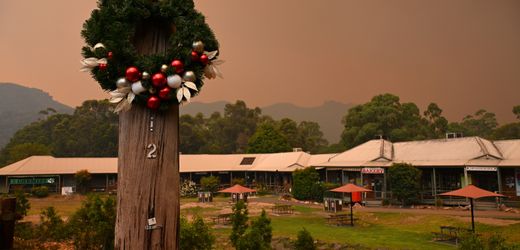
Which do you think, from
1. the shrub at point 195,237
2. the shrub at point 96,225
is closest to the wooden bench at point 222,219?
the shrub at point 96,225

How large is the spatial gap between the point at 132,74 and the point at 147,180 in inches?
24.7

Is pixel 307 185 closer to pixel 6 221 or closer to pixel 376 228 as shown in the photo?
pixel 376 228

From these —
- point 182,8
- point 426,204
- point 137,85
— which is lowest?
point 426,204

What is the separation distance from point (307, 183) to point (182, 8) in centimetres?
3115

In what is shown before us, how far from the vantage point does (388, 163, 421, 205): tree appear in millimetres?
27125

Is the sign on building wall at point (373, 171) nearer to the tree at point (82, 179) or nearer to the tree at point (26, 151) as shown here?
the tree at point (82, 179)

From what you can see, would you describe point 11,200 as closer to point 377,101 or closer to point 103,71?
point 103,71

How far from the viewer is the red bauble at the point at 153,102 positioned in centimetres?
216

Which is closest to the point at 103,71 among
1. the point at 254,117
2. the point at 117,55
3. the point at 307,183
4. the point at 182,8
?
the point at 117,55

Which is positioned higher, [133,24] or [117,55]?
[133,24]

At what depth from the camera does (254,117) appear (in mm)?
90000

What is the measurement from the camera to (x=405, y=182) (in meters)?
27.1

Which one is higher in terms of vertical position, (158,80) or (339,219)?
(158,80)

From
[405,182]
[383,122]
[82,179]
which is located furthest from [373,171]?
[383,122]
